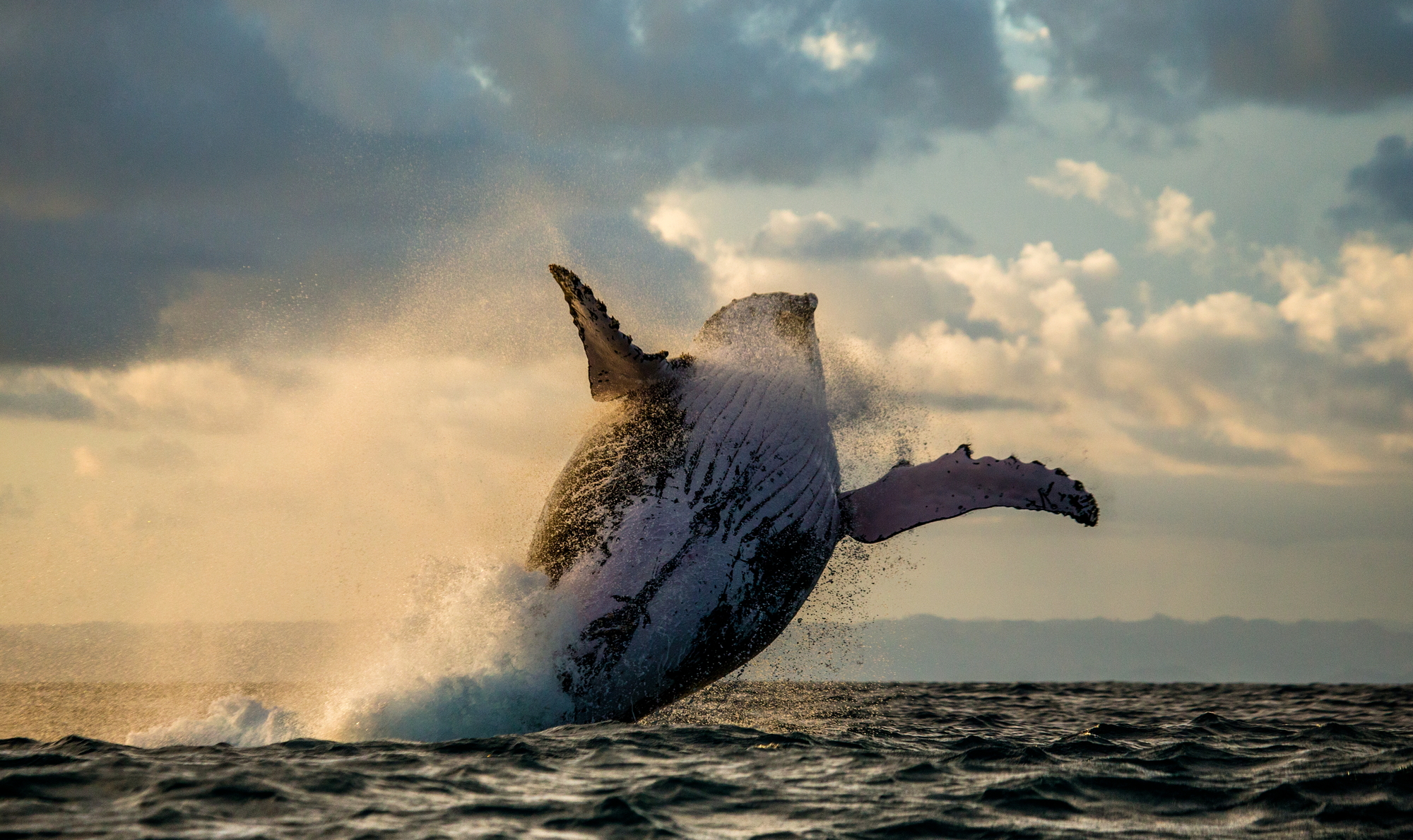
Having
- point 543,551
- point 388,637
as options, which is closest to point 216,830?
point 388,637

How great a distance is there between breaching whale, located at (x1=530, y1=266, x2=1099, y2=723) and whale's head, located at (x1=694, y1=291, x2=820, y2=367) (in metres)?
0.03

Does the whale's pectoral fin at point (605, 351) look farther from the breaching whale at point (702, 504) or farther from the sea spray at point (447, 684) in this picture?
the sea spray at point (447, 684)

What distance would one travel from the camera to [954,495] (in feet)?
37.2

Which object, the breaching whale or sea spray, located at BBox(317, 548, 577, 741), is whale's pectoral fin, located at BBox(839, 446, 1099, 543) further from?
sea spray, located at BBox(317, 548, 577, 741)

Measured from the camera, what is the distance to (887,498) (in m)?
11.5

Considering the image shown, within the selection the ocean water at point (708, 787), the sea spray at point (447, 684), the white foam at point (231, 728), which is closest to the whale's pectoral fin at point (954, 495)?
the ocean water at point (708, 787)

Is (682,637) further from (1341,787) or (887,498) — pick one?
(1341,787)

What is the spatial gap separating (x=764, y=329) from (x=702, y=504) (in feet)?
8.78

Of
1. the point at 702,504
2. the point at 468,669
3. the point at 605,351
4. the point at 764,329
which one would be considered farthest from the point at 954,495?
the point at 468,669

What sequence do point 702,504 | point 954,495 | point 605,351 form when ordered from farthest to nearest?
point 954,495
point 605,351
point 702,504

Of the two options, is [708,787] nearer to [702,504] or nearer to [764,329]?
[702,504]

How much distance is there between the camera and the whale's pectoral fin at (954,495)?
11.1m

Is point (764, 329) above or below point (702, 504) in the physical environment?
above

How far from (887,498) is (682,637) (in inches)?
123
